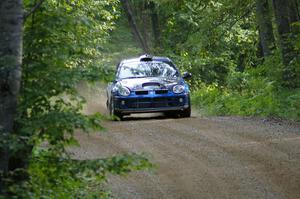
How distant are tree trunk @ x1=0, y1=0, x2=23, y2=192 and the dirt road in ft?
4.81

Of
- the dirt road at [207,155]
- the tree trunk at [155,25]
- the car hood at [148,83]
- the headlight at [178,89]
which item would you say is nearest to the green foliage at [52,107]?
the dirt road at [207,155]

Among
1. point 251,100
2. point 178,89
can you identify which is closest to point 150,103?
point 178,89

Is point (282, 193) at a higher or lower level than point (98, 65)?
lower

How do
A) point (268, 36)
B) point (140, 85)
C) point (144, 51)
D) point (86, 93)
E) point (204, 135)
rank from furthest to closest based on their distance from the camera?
1. point (144, 51)
2. point (86, 93)
3. point (268, 36)
4. point (140, 85)
5. point (204, 135)

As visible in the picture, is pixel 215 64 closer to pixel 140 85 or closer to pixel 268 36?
pixel 268 36

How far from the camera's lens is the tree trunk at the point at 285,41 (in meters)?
19.8

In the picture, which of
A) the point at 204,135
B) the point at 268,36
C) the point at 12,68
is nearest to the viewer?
the point at 12,68

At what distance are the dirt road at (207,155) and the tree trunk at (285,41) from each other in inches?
141

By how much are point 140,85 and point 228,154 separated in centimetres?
693

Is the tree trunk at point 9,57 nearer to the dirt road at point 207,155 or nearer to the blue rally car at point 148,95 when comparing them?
the dirt road at point 207,155

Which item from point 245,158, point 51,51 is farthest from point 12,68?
point 245,158

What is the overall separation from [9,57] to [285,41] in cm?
1493

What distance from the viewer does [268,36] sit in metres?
24.8

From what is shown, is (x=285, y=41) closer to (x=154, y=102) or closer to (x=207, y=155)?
(x=154, y=102)
